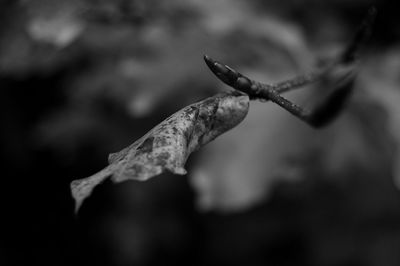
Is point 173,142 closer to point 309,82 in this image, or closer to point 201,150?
point 309,82

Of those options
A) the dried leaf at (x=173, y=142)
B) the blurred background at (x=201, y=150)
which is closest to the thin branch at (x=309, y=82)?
the dried leaf at (x=173, y=142)

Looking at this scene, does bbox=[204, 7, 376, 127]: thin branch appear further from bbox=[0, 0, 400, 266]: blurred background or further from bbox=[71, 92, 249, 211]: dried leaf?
bbox=[0, 0, 400, 266]: blurred background

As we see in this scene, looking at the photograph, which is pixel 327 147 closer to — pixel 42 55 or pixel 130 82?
pixel 130 82

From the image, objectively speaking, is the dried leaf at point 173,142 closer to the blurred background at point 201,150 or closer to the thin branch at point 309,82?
the thin branch at point 309,82

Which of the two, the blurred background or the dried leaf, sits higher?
the dried leaf

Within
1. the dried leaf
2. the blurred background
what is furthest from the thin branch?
the blurred background

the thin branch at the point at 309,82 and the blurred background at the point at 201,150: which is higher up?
the thin branch at the point at 309,82
